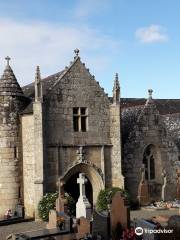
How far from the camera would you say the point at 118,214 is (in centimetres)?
1830

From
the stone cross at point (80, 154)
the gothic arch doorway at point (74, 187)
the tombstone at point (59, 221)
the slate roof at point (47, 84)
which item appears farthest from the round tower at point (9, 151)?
the tombstone at point (59, 221)

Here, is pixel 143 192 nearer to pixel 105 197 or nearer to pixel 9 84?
pixel 105 197

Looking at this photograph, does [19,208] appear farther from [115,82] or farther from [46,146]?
[115,82]

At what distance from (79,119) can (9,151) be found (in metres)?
4.18

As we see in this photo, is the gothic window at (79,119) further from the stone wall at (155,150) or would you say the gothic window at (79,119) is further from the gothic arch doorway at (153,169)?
the gothic arch doorway at (153,169)

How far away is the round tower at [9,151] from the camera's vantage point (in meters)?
24.3

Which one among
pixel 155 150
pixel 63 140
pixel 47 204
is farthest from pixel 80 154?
pixel 155 150

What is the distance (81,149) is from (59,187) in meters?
2.52

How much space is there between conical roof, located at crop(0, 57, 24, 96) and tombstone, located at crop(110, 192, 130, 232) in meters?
9.55

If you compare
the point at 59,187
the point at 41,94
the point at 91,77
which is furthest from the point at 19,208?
the point at 91,77

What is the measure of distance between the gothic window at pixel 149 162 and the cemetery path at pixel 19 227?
811 cm

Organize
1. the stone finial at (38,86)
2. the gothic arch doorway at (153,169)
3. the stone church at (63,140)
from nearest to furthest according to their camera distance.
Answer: the stone finial at (38,86), the stone church at (63,140), the gothic arch doorway at (153,169)

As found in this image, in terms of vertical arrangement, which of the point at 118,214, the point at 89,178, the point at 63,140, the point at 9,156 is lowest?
the point at 118,214

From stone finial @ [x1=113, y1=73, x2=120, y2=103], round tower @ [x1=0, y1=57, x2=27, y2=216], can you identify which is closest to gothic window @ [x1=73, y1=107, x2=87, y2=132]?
stone finial @ [x1=113, y1=73, x2=120, y2=103]
